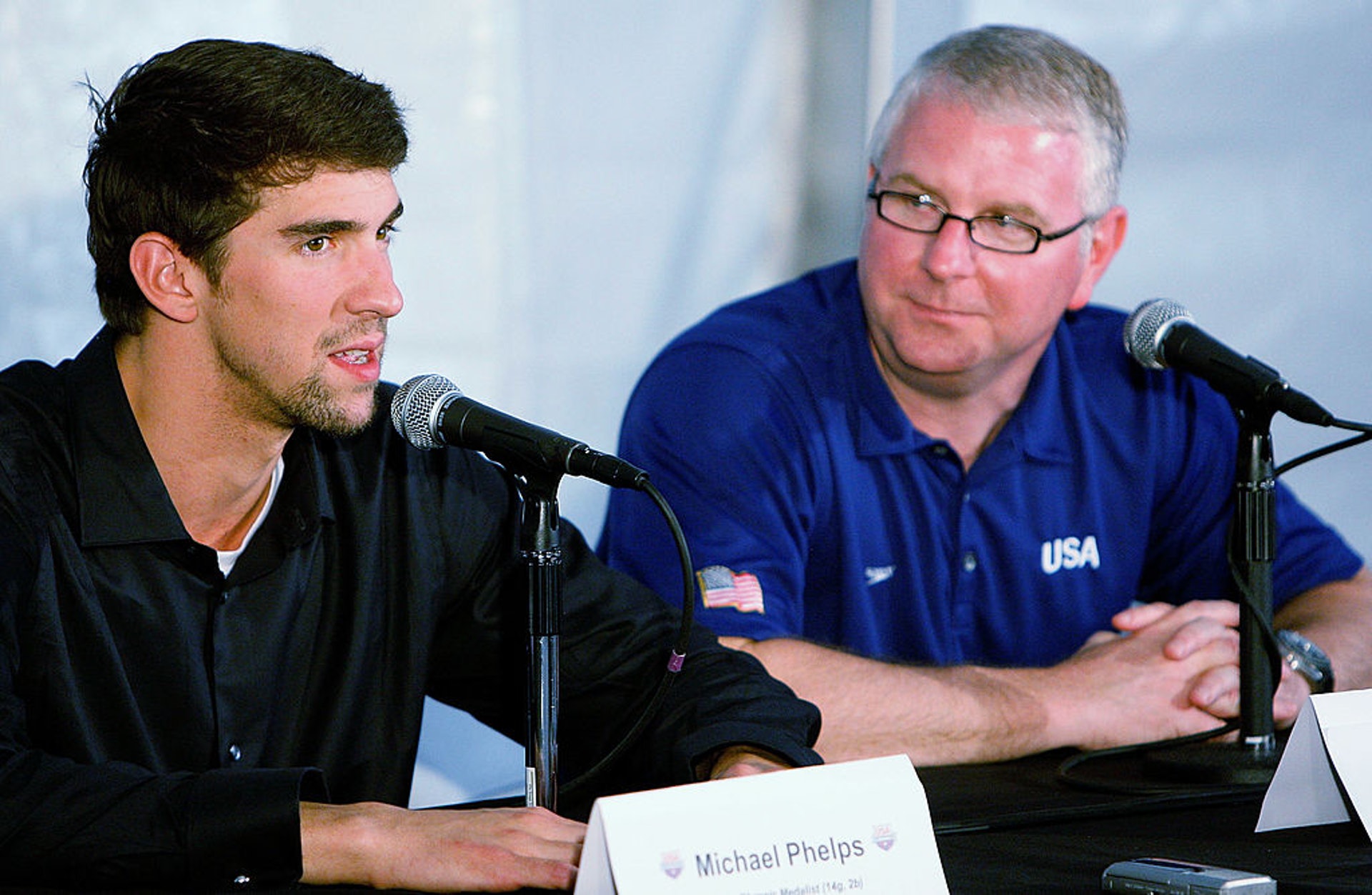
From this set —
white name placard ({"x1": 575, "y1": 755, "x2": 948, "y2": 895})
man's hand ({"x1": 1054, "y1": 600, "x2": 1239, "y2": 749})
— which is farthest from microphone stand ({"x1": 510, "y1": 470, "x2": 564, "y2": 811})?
man's hand ({"x1": 1054, "y1": 600, "x2": 1239, "y2": 749})

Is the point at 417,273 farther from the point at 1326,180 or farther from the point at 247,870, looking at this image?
the point at 1326,180

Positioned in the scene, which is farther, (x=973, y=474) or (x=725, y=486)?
(x=973, y=474)

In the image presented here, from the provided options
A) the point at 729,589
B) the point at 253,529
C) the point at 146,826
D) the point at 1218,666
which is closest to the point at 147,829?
the point at 146,826

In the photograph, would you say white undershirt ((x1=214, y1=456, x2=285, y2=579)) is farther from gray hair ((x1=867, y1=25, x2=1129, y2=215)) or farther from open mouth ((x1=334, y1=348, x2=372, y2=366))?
gray hair ((x1=867, y1=25, x2=1129, y2=215))

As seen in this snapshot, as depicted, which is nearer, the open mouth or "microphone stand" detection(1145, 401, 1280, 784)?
the open mouth

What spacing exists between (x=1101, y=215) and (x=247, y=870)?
166 centimetres

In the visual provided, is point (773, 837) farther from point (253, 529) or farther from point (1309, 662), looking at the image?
point (1309, 662)

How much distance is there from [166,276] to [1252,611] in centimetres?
135

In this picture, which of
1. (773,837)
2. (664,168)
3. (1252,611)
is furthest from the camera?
(664,168)

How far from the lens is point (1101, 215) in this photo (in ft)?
8.07

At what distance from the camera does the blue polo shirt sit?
2277 mm

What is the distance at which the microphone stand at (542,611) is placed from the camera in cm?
150

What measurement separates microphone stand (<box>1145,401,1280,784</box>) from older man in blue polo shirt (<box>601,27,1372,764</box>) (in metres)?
0.17

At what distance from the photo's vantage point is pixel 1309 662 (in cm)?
217
